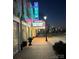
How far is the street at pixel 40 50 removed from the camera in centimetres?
253

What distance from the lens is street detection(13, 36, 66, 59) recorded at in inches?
99.6

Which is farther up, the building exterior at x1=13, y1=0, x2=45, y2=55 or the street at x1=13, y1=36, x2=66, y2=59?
the building exterior at x1=13, y1=0, x2=45, y2=55

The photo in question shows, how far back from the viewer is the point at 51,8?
2.61 metres

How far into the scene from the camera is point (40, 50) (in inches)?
101

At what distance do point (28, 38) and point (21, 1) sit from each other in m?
0.53

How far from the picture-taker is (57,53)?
252 centimetres

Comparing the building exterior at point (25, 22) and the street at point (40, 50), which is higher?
the building exterior at point (25, 22)

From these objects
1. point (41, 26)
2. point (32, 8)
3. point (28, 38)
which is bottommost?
point (28, 38)

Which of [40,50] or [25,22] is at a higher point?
[25,22]
